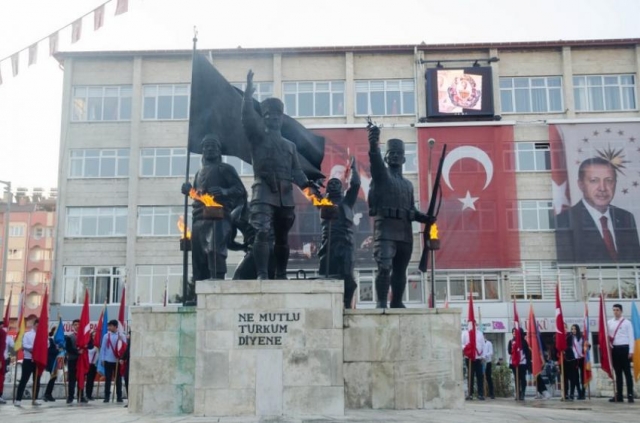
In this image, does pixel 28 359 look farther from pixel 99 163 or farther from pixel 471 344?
pixel 99 163

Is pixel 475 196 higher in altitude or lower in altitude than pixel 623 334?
higher

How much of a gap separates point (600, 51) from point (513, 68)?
16.6 feet

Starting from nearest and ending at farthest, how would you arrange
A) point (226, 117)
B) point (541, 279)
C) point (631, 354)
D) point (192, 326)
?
point (192, 326), point (226, 117), point (631, 354), point (541, 279)

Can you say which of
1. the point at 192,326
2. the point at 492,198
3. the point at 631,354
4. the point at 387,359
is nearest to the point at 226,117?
the point at 192,326

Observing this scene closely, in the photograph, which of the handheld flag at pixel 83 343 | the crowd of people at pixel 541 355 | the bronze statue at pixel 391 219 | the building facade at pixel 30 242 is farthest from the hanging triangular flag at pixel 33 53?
the building facade at pixel 30 242

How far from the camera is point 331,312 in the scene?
984cm

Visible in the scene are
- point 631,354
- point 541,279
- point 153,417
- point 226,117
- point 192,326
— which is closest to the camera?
point 153,417

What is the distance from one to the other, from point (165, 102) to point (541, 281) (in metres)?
23.5

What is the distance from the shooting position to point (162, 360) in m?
10.4

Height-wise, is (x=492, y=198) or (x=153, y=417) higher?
(x=492, y=198)

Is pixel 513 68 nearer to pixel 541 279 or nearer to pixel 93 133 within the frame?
pixel 541 279

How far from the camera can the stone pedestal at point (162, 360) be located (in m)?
10.2

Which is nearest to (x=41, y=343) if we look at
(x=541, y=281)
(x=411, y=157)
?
(x=411, y=157)

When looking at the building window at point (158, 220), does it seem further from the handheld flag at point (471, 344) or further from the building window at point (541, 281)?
the handheld flag at point (471, 344)
